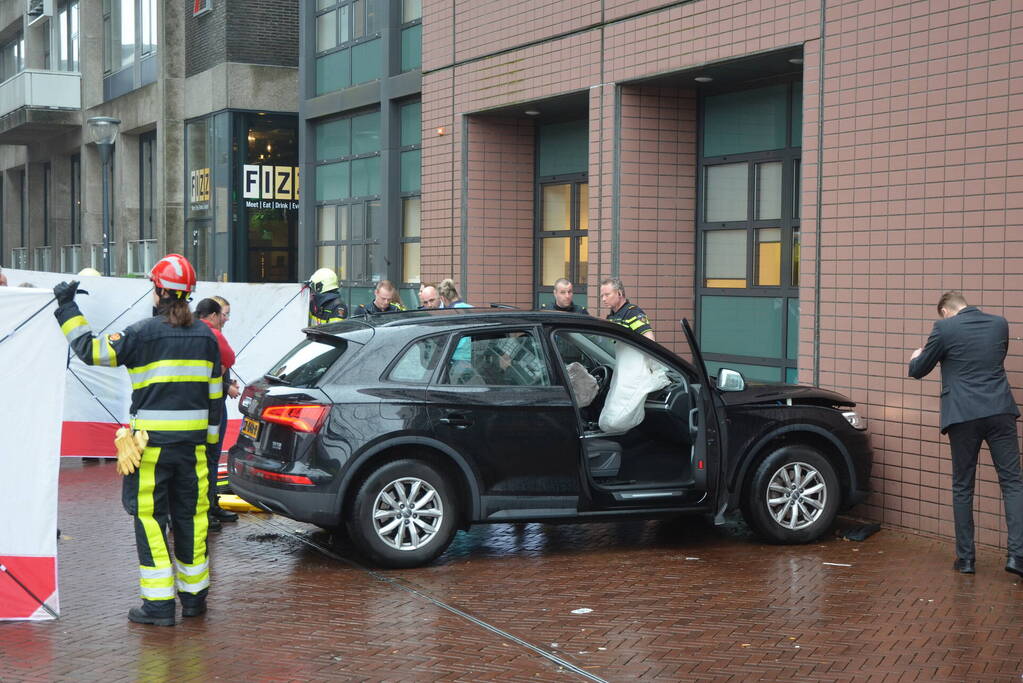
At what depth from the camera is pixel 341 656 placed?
6262 mm

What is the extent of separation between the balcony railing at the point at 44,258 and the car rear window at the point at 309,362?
111 feet

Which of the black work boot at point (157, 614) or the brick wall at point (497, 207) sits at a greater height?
the brick wall at point (497, 207)

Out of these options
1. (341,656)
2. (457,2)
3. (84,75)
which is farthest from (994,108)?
(84,75)

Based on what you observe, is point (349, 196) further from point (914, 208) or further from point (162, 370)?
point (162, 370)

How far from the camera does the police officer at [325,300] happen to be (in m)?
12.7

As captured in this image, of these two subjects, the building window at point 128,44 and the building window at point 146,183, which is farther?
the building window at point 146,183

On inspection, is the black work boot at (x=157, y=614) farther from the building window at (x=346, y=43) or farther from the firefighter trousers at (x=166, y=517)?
the building window at (x=346, y=43)

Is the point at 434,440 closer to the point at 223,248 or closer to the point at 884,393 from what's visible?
the point at 884,393

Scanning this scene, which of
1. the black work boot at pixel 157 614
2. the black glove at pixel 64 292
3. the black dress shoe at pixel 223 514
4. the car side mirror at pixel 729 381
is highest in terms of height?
the black glove at pixel 64 292

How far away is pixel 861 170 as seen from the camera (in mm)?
10055

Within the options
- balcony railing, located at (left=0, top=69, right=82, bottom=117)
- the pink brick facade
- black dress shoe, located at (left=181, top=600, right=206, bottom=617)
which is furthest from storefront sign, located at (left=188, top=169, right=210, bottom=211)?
black dress shoe, located at (left=181, top=600, right=206, bottom=617)

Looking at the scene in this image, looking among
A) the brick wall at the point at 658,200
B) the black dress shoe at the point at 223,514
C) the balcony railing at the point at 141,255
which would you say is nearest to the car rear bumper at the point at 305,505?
the black dress shoe at the point at 223,514

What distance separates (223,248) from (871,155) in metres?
17.7

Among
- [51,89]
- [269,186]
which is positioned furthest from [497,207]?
[51,89]
